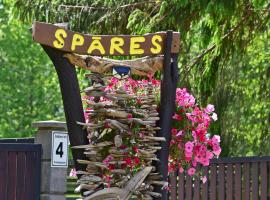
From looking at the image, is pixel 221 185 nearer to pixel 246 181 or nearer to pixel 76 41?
pixel 246 181

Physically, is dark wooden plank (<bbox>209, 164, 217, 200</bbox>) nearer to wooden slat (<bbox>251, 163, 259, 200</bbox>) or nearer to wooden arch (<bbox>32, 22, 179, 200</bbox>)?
wooden slat (<bbox>251, 163, 259, 200</bbox>)

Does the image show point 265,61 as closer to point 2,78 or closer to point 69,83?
point 69,83

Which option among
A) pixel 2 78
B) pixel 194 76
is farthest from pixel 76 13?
pixel 2 78

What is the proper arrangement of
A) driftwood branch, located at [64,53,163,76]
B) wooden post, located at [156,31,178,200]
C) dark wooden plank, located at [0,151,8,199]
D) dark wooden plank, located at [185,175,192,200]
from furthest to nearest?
dark wooden plank, located at [185,175,192,200] → dark wooden plank, located at [0,151,8,199] → wooden post, located at [156,31,178,200] → driftwood branch, located at [64,53,163,76]

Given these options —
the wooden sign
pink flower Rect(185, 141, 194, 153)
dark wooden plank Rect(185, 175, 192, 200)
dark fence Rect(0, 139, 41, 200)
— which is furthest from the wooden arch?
dark wooden plank Rect(185, 175, 192, 200)

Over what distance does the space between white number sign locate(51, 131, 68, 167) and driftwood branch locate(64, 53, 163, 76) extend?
2106 millimetres

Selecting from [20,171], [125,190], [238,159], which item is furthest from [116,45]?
[238,159]

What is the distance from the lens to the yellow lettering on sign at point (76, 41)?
22.1ft

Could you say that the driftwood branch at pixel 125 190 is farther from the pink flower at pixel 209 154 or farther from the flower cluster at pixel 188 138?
the pink flower at pixel 209 154

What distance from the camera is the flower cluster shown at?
7133 mm

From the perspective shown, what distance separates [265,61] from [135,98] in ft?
33.5

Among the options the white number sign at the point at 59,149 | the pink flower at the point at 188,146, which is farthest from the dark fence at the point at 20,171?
the pink flower at the point at 188,146

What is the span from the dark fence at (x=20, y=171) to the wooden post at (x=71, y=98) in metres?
2.03

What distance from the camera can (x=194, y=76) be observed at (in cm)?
1327
